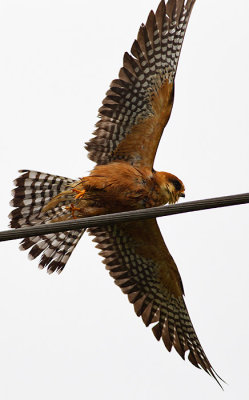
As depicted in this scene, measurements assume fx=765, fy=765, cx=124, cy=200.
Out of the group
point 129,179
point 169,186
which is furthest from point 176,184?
point 129,179

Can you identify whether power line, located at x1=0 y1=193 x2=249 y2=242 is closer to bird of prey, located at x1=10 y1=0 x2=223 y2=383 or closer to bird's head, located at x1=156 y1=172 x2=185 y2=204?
bird of prey, located at x1=10 y1=0 x2=223 y2=383

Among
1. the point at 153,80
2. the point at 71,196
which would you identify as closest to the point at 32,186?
the point at 71,196

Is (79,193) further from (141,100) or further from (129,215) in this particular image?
(129,215)

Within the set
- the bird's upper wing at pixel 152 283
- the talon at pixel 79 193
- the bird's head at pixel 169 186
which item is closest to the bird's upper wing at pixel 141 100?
the bird's head at pixel 169 186

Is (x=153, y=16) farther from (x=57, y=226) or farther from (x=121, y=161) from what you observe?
(x=57, y=226)

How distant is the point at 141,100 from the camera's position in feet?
26.4

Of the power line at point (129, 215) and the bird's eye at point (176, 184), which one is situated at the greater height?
the bird's eye at point (176, 184)

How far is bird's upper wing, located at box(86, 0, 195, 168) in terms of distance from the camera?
26.3 ft

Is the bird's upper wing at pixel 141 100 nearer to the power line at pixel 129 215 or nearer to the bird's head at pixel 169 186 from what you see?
the bird's head at pixel 169 186

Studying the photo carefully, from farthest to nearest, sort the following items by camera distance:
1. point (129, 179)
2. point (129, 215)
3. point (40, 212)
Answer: point (40, 212), point (129, 179), point (129, 215)

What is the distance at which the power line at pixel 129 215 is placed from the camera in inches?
214

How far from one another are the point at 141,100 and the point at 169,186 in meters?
0.96

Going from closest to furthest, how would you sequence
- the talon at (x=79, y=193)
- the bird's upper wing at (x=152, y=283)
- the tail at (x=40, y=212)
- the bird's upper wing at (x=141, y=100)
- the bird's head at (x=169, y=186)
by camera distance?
1. the talon at (x=79, y=193)
2. the bird's head at (x=169, y=186)
3. the bird's upper wing at (x=141, y=100)
4. the tail at (x=40, y=212)
5. the bird's upper wing at (x=152, y=283)

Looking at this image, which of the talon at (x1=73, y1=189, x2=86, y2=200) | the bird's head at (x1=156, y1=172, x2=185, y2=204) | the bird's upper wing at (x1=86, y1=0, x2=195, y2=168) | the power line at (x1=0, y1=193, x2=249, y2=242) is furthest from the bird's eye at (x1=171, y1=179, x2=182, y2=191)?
the power line at (x1=0, y1=193, x2=249, y2=242)
